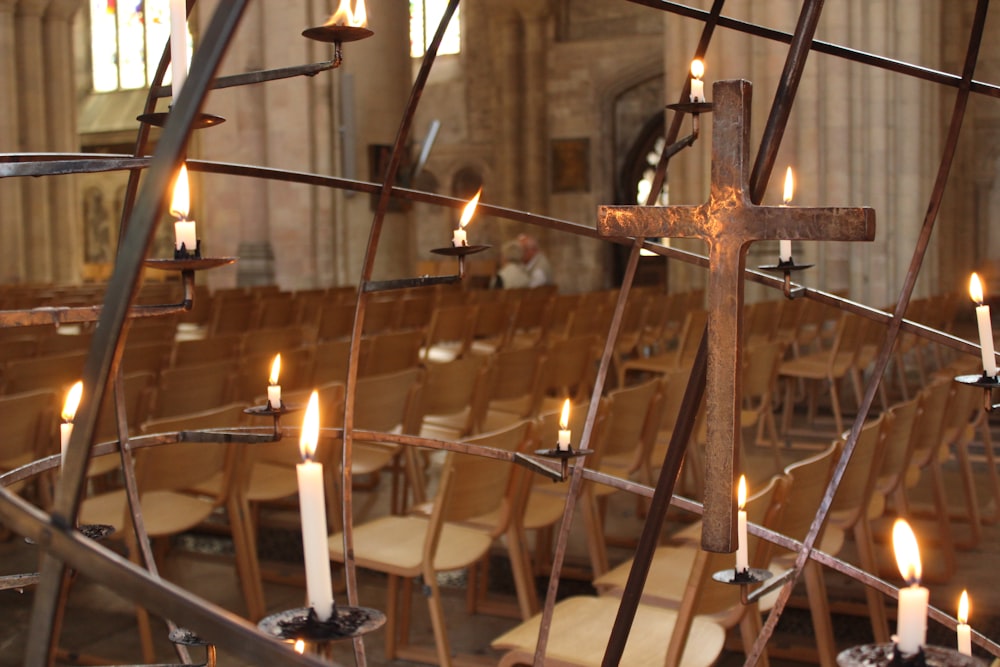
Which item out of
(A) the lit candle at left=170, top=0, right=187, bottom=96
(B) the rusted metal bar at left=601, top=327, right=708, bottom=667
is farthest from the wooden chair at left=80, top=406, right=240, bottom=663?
(B) the rusted metal bar at left=601, top=327, right=708, bottom=667

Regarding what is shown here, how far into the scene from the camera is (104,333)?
85 cm

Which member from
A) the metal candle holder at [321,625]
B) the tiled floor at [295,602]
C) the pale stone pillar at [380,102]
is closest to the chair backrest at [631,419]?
the tiled floor at [295,602]

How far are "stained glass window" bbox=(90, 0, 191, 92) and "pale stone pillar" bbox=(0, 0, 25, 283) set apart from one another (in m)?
9.92

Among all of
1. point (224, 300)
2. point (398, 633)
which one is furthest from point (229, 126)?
point (398, 633)

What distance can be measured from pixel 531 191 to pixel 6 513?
23.1 meters

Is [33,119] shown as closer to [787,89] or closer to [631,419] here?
[631,419]

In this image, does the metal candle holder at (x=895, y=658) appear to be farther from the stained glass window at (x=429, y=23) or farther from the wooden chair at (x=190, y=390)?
the stained glass window at (x=429, y=23)

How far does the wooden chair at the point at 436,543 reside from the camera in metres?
3.73

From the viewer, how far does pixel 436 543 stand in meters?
3.82

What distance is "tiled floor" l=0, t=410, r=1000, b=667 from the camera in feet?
14.0

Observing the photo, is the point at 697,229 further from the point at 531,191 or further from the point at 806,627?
the point at 531,191

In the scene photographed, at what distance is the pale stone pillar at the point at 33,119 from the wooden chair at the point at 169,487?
17.3m

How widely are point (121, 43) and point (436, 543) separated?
2901cm

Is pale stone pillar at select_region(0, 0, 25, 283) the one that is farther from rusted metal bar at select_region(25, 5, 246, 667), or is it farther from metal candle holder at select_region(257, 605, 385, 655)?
rusted metal bar at select_region(25, 5, 246, 667)
